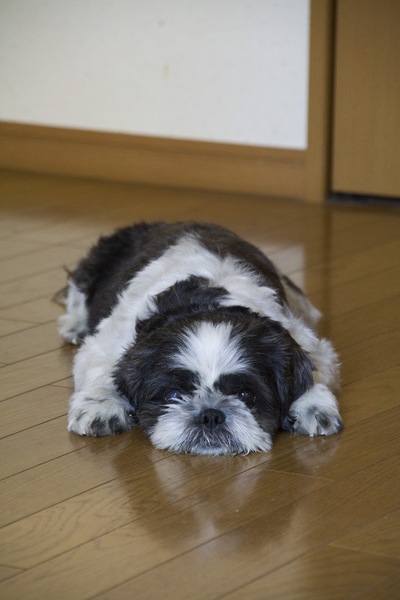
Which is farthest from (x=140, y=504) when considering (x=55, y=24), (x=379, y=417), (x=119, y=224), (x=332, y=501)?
(x=55, y=24)

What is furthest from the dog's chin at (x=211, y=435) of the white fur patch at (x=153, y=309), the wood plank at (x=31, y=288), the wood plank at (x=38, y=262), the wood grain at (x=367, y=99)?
the wood grain at (x=367, y=99)

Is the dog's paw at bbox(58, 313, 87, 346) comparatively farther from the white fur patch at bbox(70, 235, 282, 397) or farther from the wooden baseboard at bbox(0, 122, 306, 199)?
the wooden baseboard at bbox(0, 122, 306, 199)

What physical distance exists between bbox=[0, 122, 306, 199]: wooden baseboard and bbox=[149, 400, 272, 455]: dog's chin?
3332 mm

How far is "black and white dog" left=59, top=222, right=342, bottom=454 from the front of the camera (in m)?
3.01

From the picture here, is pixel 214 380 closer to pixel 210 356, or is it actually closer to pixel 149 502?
pixel 210 356

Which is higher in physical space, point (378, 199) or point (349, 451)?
point (349, 451)

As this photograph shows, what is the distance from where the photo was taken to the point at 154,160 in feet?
21.8

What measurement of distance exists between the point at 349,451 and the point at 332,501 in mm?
349

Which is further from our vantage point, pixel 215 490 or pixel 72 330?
pixel 72 330

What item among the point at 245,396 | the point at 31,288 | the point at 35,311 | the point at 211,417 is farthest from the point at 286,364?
the point at 31,288

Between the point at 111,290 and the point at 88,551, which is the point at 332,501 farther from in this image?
the point at 111,290

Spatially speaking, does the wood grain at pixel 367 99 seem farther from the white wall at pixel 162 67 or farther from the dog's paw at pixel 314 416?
the dog's paw at pixel 314 416

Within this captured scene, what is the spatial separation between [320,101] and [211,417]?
3372mm

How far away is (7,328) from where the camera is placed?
168 inches
